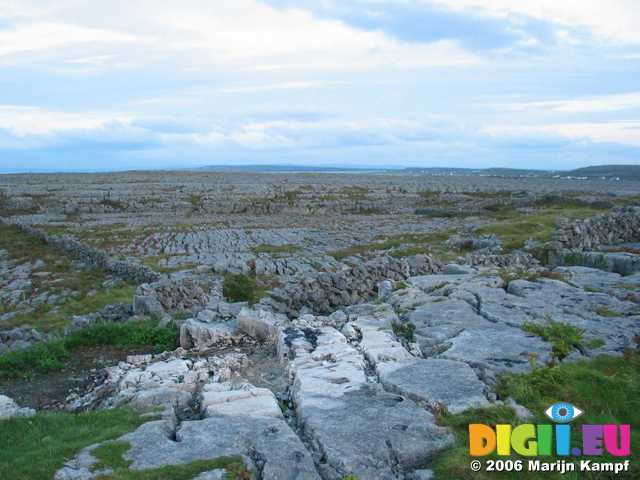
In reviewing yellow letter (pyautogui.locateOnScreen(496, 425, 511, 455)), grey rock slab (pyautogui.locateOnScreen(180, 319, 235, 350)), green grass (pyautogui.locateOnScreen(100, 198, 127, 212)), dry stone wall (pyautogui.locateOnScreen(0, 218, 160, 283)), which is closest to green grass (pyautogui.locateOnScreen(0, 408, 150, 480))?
grey rock slab (pyautogui.locateOnScreen(180, 319, 235, 350))

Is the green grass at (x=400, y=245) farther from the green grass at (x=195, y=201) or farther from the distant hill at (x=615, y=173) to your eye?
the distant hill at (x=615, y=173)

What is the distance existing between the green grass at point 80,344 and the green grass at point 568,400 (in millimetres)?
5716

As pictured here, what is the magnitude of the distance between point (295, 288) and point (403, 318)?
10.5 feet

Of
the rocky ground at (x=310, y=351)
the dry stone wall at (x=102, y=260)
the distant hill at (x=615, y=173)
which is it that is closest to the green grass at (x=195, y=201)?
the dry stone wall at (x=102, y=260)

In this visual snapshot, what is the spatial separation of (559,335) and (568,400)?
206 cm

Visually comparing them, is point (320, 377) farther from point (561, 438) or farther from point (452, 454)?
point (561, 438)

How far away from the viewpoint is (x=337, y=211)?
5400 cm

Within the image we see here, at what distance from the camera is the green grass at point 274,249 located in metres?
27.7

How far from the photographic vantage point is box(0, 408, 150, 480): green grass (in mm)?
5195

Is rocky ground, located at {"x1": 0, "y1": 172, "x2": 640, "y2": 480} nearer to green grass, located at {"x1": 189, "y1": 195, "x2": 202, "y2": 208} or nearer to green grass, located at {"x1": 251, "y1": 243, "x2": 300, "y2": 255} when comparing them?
green grass, located at {"x1": 251, "y1": 243, "x2": 300, "y2": 255}

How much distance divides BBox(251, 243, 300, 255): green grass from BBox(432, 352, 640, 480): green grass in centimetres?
2088

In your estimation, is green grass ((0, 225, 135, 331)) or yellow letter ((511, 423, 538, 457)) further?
green grass ((0, 225, 135, 331))

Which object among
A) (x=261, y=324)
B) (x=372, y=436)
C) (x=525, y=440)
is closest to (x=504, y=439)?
(x=525, y=440)

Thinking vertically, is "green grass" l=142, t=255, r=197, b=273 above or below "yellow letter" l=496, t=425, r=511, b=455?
below
